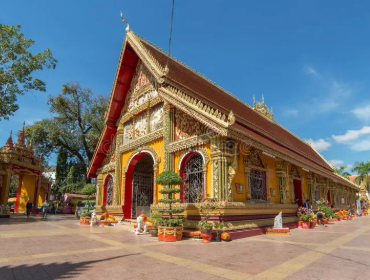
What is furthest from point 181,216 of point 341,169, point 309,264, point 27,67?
point 341,169

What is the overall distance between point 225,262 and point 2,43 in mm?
18234

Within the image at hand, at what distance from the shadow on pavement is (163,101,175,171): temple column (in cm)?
596

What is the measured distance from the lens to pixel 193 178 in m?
10.2

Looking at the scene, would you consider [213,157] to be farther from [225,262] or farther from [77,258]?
[77,258]

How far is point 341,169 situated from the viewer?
161 ft

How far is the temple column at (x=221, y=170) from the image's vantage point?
8.57 meters

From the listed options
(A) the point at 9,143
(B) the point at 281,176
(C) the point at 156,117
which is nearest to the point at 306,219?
(B) the point at 281,176

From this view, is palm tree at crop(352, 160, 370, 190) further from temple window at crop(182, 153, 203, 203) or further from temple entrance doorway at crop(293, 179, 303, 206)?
A: temple window at crop(182, 153, 203, 203)

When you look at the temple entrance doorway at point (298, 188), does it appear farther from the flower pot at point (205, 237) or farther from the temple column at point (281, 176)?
the flower pot at point (205, 237)

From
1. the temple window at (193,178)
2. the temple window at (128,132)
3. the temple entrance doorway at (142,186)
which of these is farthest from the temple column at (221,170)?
the temple window at (128,132)

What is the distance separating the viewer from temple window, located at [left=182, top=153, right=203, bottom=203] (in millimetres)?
9891

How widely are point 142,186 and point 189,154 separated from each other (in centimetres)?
593

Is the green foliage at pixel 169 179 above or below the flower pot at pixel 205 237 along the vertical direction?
above

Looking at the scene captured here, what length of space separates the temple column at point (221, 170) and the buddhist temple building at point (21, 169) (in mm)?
18899
